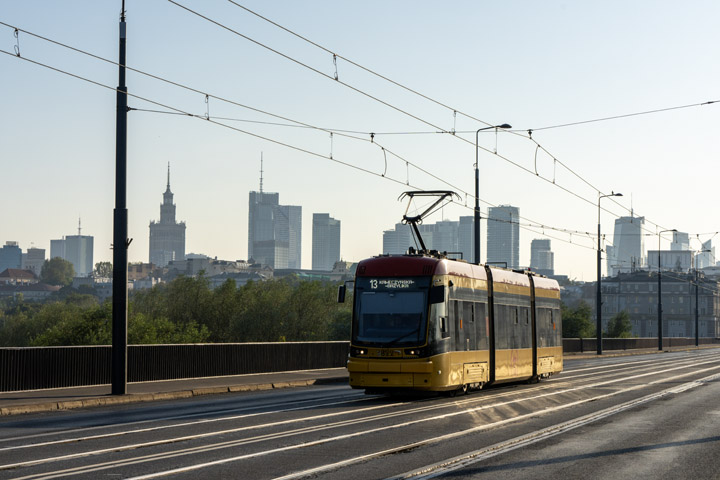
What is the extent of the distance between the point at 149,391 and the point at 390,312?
5849mm

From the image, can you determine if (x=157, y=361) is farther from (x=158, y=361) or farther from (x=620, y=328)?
(x=620, y=328)

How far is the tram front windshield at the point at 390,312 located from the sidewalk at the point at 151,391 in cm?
472

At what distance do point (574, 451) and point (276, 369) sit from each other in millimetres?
20997

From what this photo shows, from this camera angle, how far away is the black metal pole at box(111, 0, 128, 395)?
22156 millimetres

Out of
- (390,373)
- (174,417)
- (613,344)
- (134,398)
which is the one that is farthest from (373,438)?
(613,344)

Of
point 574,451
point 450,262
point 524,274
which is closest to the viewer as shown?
point 574,451

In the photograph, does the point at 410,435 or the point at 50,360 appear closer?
→ the point at 410,435

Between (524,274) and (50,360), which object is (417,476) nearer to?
(50,360)

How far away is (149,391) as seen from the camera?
23359 mm

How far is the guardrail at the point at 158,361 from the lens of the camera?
23.0m

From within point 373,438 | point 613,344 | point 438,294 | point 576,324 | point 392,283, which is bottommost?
point 613,344

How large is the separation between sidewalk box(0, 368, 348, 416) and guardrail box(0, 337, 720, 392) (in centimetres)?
36

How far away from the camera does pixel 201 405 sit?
2116 cm

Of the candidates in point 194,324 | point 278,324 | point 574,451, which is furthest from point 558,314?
point 278,324
